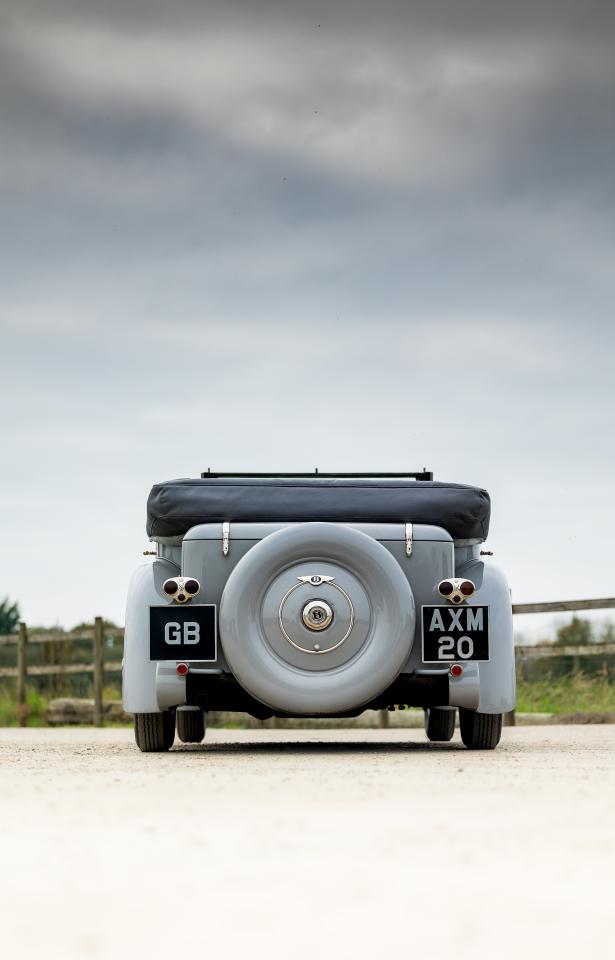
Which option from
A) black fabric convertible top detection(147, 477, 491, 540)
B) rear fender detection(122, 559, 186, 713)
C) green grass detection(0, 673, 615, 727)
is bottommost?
green grass detection(0, 673, 615, 727)

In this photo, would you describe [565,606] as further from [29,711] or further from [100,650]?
[29,711]

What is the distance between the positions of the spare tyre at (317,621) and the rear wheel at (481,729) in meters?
0.97

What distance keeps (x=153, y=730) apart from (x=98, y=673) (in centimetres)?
881

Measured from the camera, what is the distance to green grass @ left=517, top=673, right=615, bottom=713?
610 inches

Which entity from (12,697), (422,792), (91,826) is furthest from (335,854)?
(12,697)

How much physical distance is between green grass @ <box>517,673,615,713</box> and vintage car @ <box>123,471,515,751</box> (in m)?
7.23

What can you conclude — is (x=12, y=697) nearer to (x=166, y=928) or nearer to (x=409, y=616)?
(x=409, y=616)

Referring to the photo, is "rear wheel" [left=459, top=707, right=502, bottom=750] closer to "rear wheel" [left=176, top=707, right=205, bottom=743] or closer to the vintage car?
the vintage car

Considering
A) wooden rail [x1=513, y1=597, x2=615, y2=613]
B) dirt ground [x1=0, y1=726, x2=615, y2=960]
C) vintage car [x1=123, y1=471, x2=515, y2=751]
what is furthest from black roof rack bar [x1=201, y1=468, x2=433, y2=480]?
wooden rail [x1=513, y1=597, x2=615, y2=613]

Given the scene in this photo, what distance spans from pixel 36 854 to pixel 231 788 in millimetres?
1821

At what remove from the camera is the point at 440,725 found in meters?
10.5

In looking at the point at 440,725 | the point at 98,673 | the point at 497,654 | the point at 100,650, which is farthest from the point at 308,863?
the point at 100,650

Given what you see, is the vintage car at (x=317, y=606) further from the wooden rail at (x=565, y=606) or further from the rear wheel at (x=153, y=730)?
the wooden rail at (x=565, y=606)

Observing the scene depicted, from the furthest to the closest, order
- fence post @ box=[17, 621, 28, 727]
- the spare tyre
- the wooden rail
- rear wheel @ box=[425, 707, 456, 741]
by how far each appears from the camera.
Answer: fence post @ box=[17, 621, 28, 727], the wooden rail, rear wheel @ box=[425, 707, 456, 741], the spare tyre
